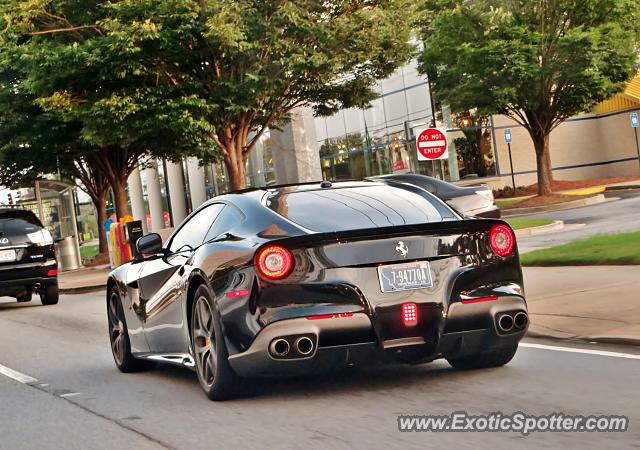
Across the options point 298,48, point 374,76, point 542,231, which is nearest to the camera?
point 542,231

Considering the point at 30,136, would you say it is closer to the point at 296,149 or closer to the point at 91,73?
the point at 296,149

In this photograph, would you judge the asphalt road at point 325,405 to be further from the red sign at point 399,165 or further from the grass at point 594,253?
the red sign at point 399,165

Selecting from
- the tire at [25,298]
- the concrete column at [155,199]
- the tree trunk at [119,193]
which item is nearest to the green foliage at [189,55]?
the tire at [25,298]

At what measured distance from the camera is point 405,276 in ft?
24.0

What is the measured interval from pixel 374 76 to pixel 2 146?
44.8ft

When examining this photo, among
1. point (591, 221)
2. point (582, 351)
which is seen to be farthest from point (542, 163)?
point (582, 351)

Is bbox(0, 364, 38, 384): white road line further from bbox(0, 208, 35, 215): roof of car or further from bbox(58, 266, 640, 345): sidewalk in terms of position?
bbox(0, 208, 35, 215): roof of car

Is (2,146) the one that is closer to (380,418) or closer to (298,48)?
(298,48)

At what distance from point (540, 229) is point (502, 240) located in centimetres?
1853

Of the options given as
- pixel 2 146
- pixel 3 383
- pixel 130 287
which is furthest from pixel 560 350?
pixel 2 146

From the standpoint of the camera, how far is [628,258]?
49.4 feet

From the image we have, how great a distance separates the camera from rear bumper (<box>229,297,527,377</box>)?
7.18m

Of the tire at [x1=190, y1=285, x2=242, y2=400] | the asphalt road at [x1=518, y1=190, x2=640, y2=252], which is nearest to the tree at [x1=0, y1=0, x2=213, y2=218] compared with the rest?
the asphalt road at [x1=518, y1=190, x2=640, y2=252]

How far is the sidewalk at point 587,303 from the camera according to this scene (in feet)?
32.1
